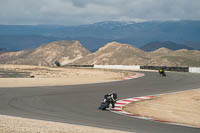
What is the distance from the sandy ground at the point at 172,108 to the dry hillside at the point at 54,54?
141 meters

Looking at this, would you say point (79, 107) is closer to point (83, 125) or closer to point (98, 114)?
point (98, 114)

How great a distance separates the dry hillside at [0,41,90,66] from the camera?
165 meters

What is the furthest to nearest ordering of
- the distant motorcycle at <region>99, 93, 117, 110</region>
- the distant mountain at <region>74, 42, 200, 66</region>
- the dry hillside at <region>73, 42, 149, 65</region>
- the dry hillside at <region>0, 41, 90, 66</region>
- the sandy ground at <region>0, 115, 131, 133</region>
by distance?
the dry hillside at <region>0, 41, 90, 66</region> < the dry hillside at <region>73, 42, 149, 65</region> < the distant mountain at <region>74, 42, 200, 66</region> < the distant motorcycle at <region>99, 93, 117, 110</region> < the sandy ground at <region>0, 115, 131, 133</region>

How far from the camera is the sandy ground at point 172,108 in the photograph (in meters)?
14.4

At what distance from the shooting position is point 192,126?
41.9 feet

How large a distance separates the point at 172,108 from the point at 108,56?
384ft

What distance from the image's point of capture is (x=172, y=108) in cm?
1723

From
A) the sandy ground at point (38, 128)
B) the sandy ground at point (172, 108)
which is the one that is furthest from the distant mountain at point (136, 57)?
the sandy ground at point (38, 128)

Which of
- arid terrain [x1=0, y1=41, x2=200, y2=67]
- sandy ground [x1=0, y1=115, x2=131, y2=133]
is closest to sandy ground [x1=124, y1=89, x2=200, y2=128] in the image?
sandy ground [x1=0, y1=115, x2=131, y2=133]

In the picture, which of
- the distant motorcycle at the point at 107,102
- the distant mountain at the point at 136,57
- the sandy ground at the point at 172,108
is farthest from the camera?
the distant mountain at the point at 136,57

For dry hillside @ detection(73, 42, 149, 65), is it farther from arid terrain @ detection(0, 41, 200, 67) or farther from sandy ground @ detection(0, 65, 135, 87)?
sandy ground @ detection(0, 65, 135, 87)

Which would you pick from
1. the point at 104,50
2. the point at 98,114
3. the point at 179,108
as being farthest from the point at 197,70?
the point at 104,50

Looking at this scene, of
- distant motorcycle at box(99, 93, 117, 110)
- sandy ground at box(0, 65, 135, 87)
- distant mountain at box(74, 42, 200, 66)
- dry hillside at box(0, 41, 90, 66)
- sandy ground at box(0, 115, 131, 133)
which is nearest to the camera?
sandy ground at box(0, 115, 131, 133)

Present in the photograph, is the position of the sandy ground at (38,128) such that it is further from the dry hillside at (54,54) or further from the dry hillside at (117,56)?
the dry hillside at (54,54)
